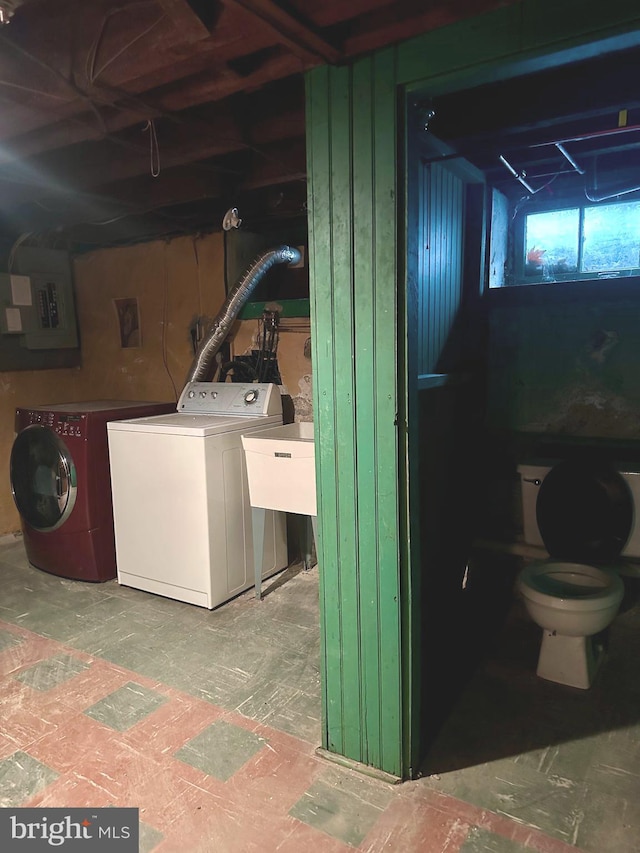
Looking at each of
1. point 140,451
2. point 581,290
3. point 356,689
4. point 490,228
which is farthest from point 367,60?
point 140,451

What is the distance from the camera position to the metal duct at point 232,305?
3240 mm

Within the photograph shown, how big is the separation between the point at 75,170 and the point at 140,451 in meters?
1.45

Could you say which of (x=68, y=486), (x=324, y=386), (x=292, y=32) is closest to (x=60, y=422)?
(x=68, y=486)

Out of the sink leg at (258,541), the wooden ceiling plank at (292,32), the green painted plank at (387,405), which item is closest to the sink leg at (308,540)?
the sink leg at (258,541)

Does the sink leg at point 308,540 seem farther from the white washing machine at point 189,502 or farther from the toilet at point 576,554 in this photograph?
the toilet at point 576,554

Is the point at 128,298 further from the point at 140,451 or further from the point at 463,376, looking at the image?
the point at 463,376

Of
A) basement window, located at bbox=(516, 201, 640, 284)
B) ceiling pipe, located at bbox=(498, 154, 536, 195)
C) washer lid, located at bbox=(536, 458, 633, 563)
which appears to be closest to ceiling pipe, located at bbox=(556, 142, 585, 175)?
ceiling pipe, located at bbox=(498, 154, 536, 195)

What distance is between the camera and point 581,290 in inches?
97.7

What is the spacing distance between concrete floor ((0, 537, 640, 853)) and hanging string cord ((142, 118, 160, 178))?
2.11 meters

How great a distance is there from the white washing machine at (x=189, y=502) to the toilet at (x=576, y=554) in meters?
1.42

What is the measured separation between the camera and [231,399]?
3260 millimetres

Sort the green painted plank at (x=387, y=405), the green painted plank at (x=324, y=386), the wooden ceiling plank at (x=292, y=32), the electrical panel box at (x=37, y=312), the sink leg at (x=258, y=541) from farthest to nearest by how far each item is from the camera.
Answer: the electrical panel box at (x=37, y=312) → the sink leg at (x=258, y=541) → the green painted plank at (x=324, y=386) → the green painted plank at (x=387, y=405) → the wooden ceiling plank at (x=292, y=32)

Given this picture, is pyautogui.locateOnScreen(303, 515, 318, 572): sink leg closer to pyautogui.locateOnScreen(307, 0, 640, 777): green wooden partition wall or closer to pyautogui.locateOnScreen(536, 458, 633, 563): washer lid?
pyautogui.locateOnScreen(536, 458, 633, 563): washer lid

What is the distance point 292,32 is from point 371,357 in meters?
0.81
